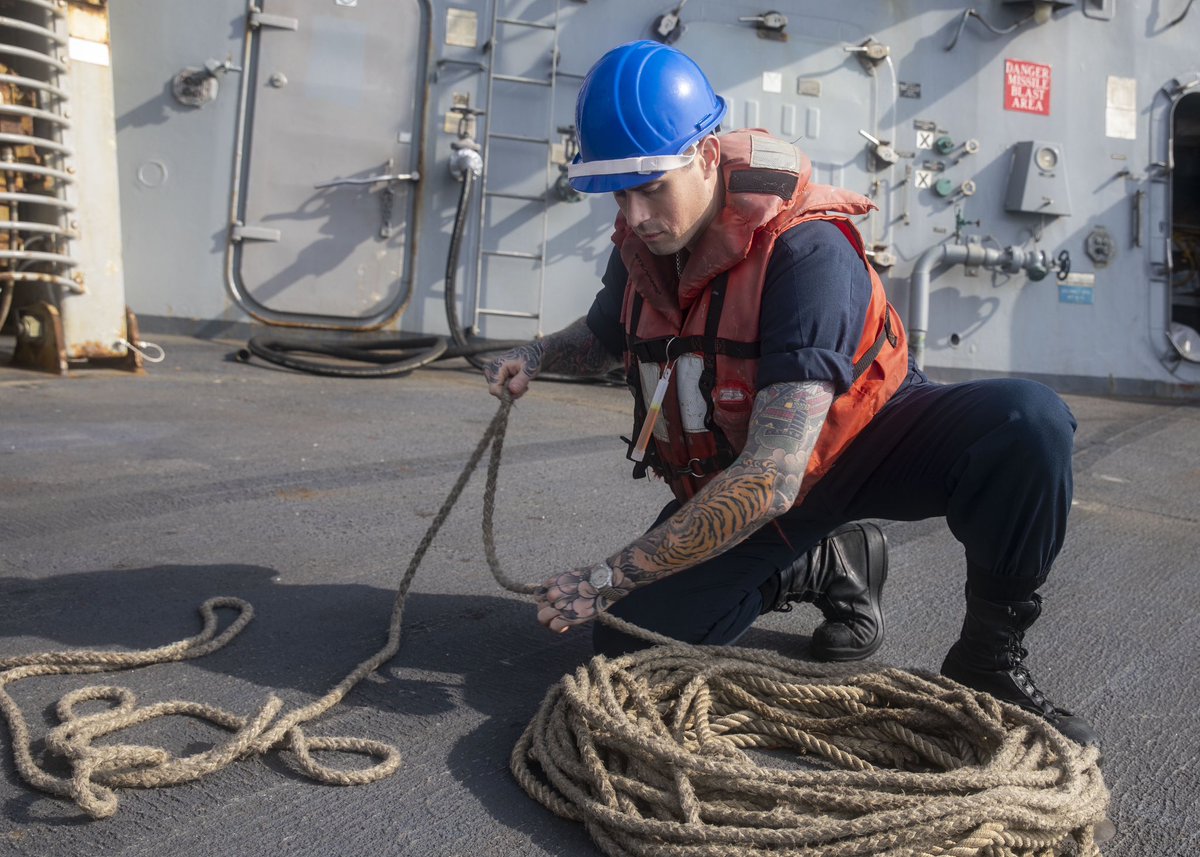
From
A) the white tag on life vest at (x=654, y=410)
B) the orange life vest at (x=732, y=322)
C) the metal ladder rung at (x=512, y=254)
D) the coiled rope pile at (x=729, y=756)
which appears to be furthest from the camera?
the metal ladder rung at (x=512, y=254)

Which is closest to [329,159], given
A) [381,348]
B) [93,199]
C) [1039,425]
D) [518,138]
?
[518,138]

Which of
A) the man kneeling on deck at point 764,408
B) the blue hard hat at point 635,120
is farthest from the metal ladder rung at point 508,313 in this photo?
the blue hard hat at point 635,120

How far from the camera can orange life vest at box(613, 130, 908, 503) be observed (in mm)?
2053

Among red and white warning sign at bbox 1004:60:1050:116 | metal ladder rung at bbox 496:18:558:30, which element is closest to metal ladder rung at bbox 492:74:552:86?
metal ladder rung at bbox 496:18:558:30

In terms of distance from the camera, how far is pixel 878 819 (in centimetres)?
157

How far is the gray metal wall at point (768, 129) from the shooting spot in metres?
6.92

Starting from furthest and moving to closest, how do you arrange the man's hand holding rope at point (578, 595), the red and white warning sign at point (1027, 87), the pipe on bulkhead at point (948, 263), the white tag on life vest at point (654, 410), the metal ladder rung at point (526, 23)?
the red and white warning sign at point (1027, 87) → the pipe on bulkhead at point (948, 263) → the metal ladder rung at point (526, 23) → the white tag on life vest at point (654, 410) → the man's hand holding rope at point (578, 595)

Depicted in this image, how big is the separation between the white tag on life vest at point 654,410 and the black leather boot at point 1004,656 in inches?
27.6

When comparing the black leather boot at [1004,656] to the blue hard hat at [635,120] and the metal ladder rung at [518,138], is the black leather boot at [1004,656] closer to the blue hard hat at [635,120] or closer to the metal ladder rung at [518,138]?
the blue hard hat at [635,120]

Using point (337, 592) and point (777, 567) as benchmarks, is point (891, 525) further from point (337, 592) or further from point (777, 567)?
point (337, 592)

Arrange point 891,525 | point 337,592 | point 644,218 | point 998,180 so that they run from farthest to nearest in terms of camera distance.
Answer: point 998,180 < point 891,525 < point 337,592 < point 644,218

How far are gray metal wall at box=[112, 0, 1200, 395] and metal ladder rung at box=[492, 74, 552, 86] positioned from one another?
0.04 m

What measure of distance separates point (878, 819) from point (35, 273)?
16.5 ft

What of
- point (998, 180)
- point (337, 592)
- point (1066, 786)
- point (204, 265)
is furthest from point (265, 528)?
point (998, 180)
